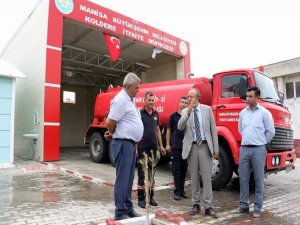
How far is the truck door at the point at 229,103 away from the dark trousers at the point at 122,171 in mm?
2851

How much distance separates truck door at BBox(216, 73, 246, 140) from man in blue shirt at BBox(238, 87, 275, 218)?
51.7 inches

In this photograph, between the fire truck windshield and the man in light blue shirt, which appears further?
the fire truck windshield

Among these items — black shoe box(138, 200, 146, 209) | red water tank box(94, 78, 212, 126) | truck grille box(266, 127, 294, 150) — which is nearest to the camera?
black shoe box(138, 200, 146, 209)

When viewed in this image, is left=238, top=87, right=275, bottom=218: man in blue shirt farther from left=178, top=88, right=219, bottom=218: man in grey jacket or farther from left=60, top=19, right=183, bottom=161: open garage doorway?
left=60, top=19, right=183, bottom=161: open garage doorway

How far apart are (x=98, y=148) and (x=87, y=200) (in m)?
5.03

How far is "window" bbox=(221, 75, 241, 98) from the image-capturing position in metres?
5.94

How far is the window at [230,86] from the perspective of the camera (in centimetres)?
594

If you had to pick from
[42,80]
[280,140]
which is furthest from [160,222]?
[42,80]

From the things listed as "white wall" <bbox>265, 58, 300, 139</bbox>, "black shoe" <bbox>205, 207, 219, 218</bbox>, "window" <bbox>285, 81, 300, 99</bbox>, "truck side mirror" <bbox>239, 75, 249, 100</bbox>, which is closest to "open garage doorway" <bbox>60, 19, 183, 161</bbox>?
"white wall" <bbox>265, 58, 300, 139</bbox>

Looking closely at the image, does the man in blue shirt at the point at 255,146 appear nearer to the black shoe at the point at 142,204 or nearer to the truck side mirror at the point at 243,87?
the truck side mirror at the point at 243,87

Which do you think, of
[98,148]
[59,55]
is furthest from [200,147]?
[59,55]

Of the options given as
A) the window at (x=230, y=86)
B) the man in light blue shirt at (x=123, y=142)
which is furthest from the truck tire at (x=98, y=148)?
the man in light blue shirt at (x=123, y=142)

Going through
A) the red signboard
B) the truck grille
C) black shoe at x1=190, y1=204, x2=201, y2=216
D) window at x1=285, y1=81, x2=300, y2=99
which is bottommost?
black shoe at x1=190, y1=204, x2=201, y2=216

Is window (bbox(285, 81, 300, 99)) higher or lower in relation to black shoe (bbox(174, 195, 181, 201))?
higher
